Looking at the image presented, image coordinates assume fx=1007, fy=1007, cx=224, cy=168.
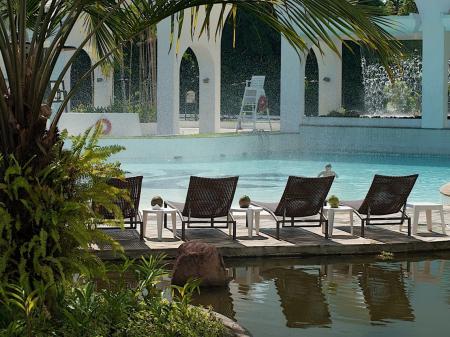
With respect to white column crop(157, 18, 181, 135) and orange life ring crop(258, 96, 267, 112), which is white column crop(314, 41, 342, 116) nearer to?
orange life ring crop(258, 96, 267, 112)

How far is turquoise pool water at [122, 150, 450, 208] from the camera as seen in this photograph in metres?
16.4

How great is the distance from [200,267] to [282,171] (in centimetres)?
1269

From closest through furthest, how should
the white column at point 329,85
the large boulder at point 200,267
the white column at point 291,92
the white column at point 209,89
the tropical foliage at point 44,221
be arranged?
1. the tropical foliage at point 44,221
2. the large boulder at point 200,267
3. the white column at point 291,92
4. the white column at point 209,89
5. the white column at point 329,85

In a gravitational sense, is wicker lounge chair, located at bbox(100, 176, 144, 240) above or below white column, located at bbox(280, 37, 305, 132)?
below

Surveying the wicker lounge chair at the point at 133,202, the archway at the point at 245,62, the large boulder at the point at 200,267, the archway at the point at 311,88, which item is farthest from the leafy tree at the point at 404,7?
the large boulder at the point at 200,267

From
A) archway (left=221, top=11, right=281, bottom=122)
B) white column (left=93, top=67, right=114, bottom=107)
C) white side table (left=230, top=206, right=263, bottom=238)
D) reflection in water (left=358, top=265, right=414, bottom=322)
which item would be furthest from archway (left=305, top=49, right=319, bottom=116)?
reflection in water (left=358, top=265, right=414, bottom=322)

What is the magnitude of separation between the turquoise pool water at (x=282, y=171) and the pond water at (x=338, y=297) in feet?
17.6

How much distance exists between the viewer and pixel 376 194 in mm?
10336

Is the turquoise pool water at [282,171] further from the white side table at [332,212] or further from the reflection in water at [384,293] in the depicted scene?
the reflection in water at [384,293]

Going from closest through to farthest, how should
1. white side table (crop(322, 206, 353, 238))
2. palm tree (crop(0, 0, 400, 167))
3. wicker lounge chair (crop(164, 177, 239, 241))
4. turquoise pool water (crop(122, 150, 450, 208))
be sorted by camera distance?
1. palm tree (crop(0, 0, 400, 167))
2. wicker lounge chair (crop(164, 177, 239, 241))
3. white side table (crop(322, 206, 353, 238))
4. turquoise pool water (crop(122, 150, 450, 208))

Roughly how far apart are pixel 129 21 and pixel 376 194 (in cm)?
477

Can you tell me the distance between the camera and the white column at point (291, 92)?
26.5 m

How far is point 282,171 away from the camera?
20.5 meters

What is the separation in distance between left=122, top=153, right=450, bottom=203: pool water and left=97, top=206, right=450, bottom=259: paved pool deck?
154 inches
